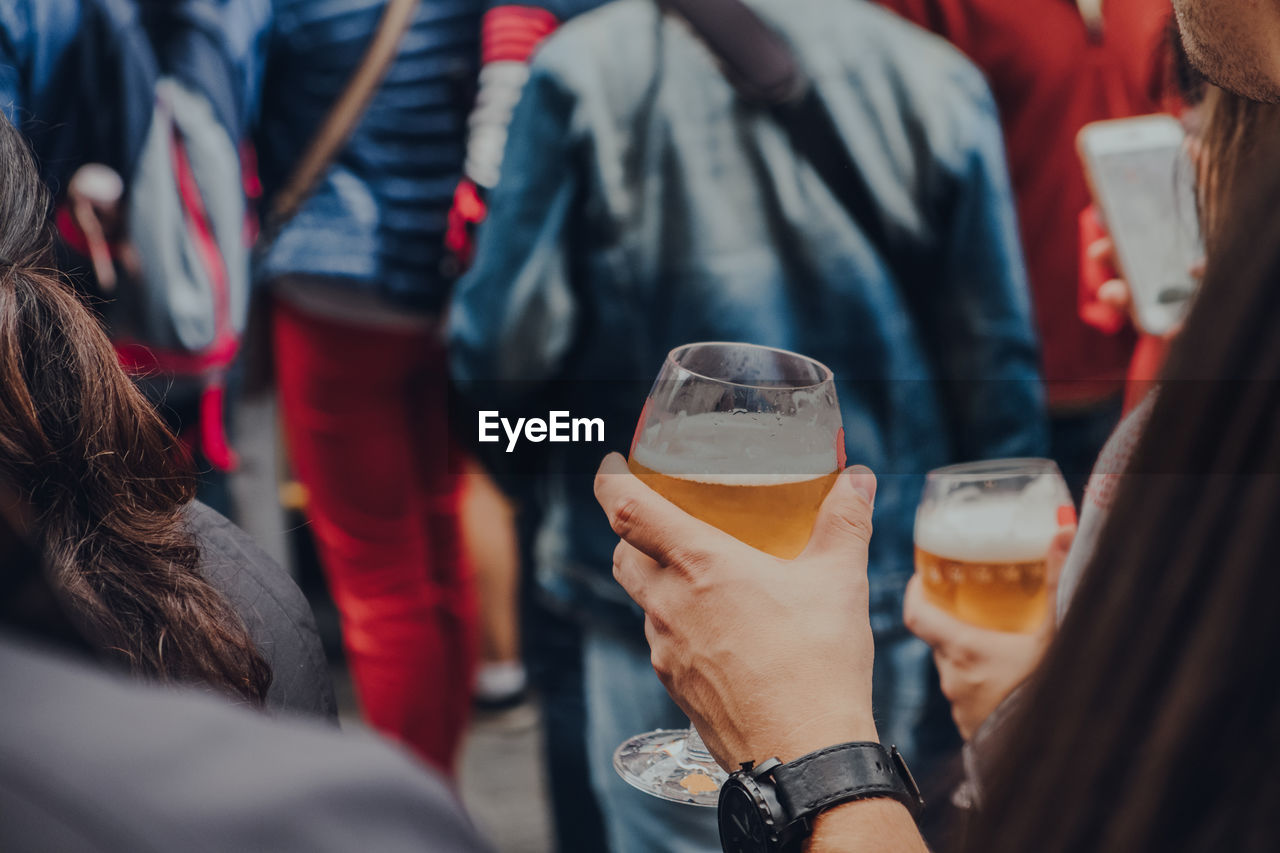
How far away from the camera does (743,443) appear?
82 cm

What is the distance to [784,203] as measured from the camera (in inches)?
66.0

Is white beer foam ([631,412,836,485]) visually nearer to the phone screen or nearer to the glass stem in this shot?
the glass stem

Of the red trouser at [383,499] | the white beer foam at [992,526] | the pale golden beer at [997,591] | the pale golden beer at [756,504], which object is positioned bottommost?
the red trouser at [383,499]

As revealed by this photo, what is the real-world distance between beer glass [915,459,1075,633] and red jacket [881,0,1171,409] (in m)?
0.82

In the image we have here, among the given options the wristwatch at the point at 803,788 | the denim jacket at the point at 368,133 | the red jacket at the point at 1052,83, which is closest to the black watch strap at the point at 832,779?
the wristwatch at the point at 803,788

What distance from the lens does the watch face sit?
2.39 ft

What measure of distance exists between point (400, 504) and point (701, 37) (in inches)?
40.8

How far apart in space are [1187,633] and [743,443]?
361 millimetres

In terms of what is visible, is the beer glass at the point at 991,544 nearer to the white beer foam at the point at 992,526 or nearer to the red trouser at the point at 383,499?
the white beer foam at the point at 992,526

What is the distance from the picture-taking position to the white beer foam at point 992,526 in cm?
110

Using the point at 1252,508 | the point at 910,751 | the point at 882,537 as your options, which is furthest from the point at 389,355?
the point at 1252,508

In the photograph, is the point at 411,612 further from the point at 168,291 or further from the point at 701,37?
the point at 701,37

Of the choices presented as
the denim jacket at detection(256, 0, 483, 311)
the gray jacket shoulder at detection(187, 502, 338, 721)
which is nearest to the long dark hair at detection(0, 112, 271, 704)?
the gray jacket shoulder at detection(187, 502, 338, 721)
